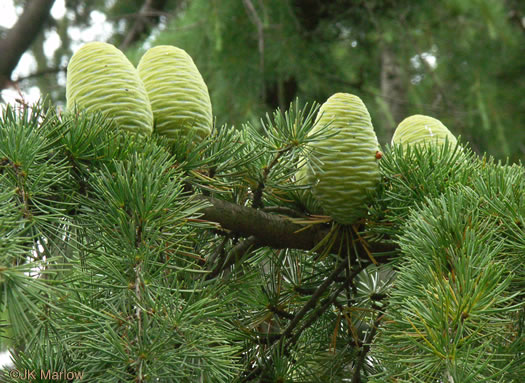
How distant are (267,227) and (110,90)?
8.3 inches

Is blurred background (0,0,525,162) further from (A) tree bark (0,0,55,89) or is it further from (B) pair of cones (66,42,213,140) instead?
(B) pair of cones (66,42,213,140)

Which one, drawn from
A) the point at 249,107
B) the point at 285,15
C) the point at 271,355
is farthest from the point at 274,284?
the point at 285,15

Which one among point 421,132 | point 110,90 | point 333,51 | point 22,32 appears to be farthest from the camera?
point 333,51

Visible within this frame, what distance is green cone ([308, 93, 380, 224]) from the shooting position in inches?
25.9

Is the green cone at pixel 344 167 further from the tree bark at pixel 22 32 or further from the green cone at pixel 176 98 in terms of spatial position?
the tree bark at pixel 22 32

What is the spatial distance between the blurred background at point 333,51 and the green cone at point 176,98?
1.48m

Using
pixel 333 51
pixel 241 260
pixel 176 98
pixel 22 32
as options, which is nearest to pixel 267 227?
pixel 241 260

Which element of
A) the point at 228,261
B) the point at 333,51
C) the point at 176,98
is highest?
the point at 176,98

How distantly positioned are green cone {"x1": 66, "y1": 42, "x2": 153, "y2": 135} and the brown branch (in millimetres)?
103

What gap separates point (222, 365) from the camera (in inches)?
19.8

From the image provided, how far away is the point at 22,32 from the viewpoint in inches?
89.4

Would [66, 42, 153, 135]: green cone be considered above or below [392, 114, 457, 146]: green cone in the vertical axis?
above

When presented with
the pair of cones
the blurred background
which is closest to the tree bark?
the blurred background

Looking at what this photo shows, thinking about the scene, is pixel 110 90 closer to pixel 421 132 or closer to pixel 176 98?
pixel 176 98
